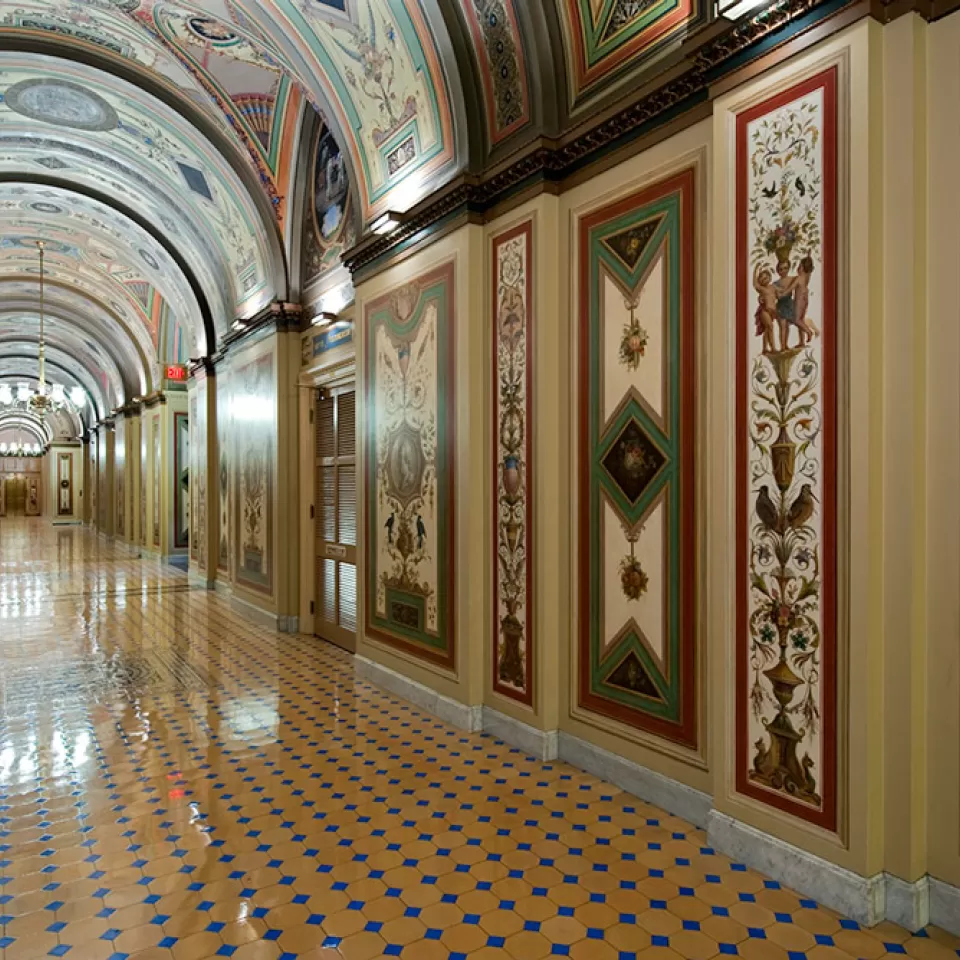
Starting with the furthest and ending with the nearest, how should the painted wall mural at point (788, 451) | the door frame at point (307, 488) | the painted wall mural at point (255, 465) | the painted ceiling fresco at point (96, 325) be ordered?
the painted ceiling fresco at point (96, 325)
the painted wall mural at point (255, 465)
the door frame at point (307, 488)
the painted wall mural at point (788, 451)

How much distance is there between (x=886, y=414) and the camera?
9.07 feet

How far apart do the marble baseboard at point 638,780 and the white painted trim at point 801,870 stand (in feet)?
0.77

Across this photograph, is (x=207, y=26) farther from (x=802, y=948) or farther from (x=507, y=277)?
(x=802, y=948)

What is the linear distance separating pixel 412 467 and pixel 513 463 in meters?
1.22

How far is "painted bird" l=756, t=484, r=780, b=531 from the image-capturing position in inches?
120

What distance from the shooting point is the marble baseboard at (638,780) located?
363cm

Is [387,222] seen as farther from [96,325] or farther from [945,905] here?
[96,325]

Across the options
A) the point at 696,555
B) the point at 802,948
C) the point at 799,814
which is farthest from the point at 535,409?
the point at 802,948

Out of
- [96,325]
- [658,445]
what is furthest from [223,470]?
[96,325]

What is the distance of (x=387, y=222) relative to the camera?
570cm

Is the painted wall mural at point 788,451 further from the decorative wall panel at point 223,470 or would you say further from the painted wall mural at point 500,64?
the decorative wall panel at point 223,470

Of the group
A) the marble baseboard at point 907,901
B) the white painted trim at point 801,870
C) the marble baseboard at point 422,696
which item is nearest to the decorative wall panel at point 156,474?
the marble baseboard at point 422,696

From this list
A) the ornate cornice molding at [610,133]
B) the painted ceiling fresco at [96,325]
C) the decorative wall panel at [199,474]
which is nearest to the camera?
the ornate cornice molding at [610,133]

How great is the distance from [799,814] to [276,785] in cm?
277
